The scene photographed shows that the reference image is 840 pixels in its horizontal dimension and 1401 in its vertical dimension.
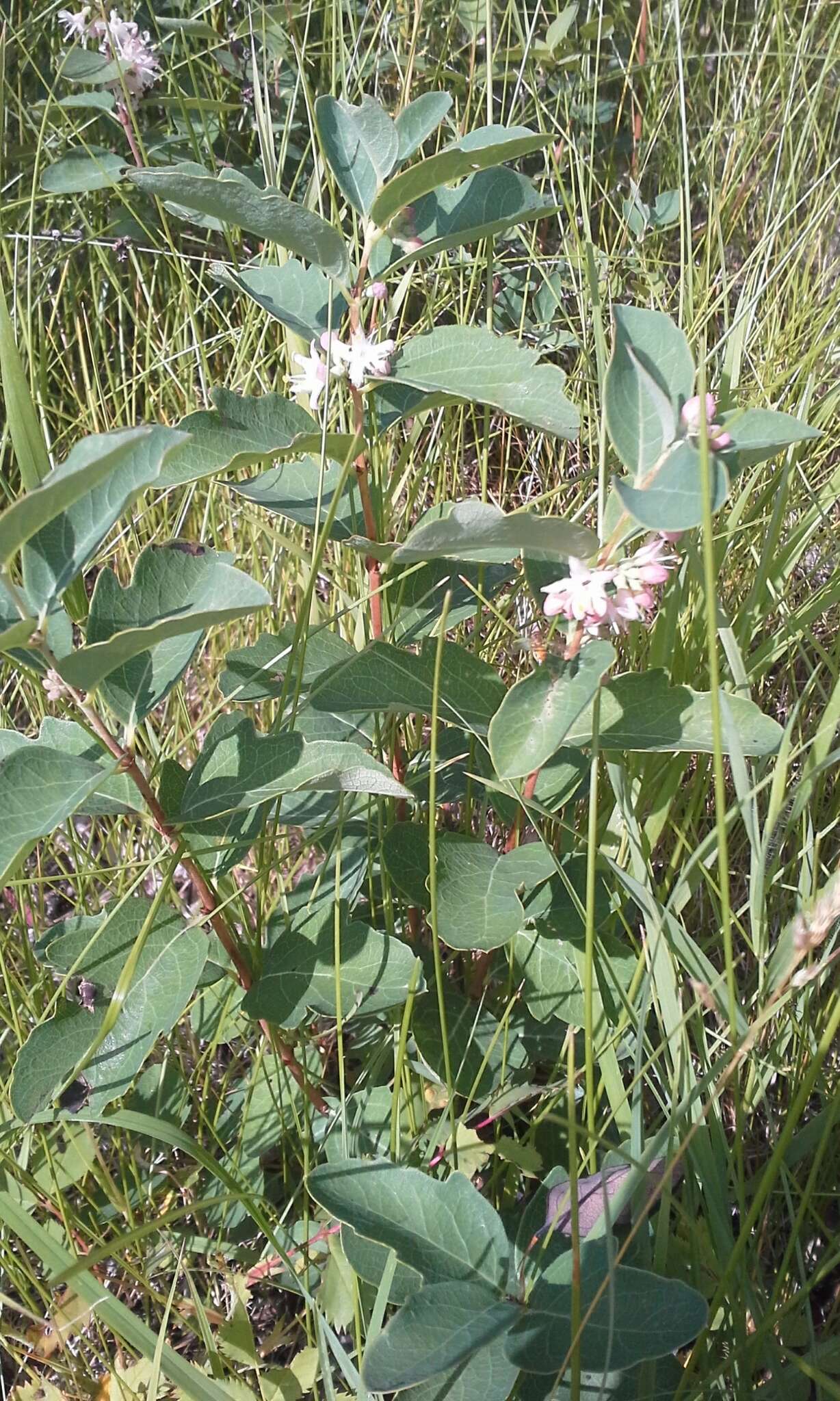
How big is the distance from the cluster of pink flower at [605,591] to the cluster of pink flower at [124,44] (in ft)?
5.71

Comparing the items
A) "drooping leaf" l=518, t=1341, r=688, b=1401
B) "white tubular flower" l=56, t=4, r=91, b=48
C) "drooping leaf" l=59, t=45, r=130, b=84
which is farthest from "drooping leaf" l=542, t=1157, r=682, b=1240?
"white tubular flower" l=56, t=4, r=91, b=48

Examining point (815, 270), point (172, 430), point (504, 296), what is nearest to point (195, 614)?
point (172, 430)

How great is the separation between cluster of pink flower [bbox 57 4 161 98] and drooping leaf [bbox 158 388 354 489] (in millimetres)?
1397

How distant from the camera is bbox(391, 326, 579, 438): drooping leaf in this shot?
991 millimetres

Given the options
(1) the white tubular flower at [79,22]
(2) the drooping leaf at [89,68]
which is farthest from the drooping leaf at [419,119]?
(1) the white tubular flower at [79,22]

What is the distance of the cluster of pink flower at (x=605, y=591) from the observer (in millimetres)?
881

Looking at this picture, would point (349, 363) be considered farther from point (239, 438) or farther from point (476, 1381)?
point (476, 1381)

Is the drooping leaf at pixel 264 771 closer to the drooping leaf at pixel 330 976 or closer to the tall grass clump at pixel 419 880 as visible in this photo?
the tall grass clump at pixel 419 880

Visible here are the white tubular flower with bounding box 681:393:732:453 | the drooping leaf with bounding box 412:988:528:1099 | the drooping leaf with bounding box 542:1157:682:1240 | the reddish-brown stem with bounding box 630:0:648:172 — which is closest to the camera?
the white tubular flower with bounding box 681:393:732:453

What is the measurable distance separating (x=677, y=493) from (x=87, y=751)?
56cm

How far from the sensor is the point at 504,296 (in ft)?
6.98

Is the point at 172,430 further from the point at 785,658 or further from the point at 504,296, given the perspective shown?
the point at 504,296

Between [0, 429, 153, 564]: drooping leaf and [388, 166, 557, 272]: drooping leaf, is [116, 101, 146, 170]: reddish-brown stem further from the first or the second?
[0, 429, 153, 564]: drooping leaf

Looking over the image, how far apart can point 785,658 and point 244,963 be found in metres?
1.01
